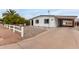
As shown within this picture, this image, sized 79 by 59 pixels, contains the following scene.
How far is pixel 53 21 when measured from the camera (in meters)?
2.81

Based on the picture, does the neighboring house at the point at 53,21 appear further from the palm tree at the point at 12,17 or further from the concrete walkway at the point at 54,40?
the palm tree at the point at 12,17

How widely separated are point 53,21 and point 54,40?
0.24 metres

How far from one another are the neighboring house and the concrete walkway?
64 millimetres

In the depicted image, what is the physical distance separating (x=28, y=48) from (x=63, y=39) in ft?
1.48

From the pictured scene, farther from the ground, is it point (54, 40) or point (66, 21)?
point (66, 21)

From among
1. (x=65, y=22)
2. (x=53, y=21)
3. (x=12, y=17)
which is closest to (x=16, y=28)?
(x=12, y=17)

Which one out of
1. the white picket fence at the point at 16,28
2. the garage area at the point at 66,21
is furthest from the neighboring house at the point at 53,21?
the white picket fence at the point at 16,28

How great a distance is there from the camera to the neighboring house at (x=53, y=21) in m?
2.76

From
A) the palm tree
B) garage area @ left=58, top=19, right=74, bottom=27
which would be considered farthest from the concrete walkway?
the palm tree

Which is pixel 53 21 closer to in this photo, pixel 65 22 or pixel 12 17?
pixel 65 22

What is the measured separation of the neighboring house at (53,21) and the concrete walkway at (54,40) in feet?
0.21

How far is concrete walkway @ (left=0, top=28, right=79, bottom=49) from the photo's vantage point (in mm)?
2725
